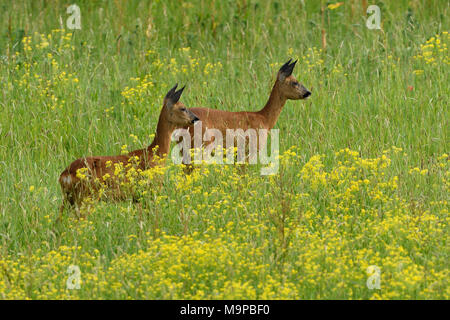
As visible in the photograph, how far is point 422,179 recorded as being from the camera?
774 cm

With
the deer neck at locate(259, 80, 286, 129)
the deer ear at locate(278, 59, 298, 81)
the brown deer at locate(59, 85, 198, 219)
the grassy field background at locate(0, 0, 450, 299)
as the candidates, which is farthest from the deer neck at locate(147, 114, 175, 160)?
the deer ear at locate(278, 59, 298, 81)

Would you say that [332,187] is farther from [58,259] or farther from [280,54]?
[280,54]

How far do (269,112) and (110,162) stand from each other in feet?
8.16

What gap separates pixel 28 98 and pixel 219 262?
4.90 m

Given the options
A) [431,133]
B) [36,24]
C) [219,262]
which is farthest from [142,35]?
[219,262]

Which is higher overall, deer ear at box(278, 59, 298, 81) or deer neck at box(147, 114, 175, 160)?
deer ear at box(278, 59, 298, 81)

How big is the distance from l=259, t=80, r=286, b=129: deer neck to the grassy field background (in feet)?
0.73
